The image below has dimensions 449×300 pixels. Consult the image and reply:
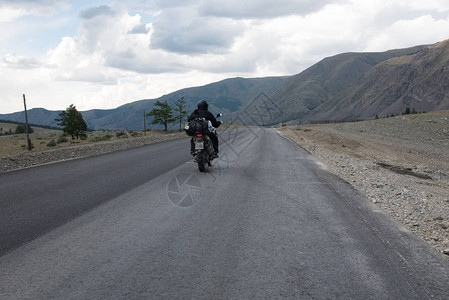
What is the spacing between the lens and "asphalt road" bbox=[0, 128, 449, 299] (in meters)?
3.94

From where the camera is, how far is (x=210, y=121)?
41.9 ft

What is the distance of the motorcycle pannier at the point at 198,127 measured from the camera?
12.2 metres

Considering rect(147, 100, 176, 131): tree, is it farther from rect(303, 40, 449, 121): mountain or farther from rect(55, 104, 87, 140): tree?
rect(303, 40, 449, 121): mountain

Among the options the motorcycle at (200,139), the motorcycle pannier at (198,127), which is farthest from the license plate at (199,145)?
the motorcycle pannier at (198,127)

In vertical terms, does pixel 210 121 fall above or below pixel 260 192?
above

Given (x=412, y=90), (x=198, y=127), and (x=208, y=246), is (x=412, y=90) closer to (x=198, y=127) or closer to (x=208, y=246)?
(x=198, y=127)

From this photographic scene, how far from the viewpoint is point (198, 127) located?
12.2 meters

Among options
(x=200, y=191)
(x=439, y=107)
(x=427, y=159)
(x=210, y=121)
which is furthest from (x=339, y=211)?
(x=439, y=107)

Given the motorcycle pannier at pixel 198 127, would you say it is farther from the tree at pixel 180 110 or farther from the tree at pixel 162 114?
the tree at pixel 180 110

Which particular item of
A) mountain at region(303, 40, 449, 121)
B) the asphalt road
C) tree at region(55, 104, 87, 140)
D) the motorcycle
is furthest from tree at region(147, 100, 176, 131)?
mountain at region(303, 40, 449, 121)

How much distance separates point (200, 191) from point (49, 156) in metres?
12.2

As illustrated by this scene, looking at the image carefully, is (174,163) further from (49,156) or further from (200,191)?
(49,156)

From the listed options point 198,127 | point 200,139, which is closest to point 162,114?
point 198,127

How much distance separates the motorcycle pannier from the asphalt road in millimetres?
2905
